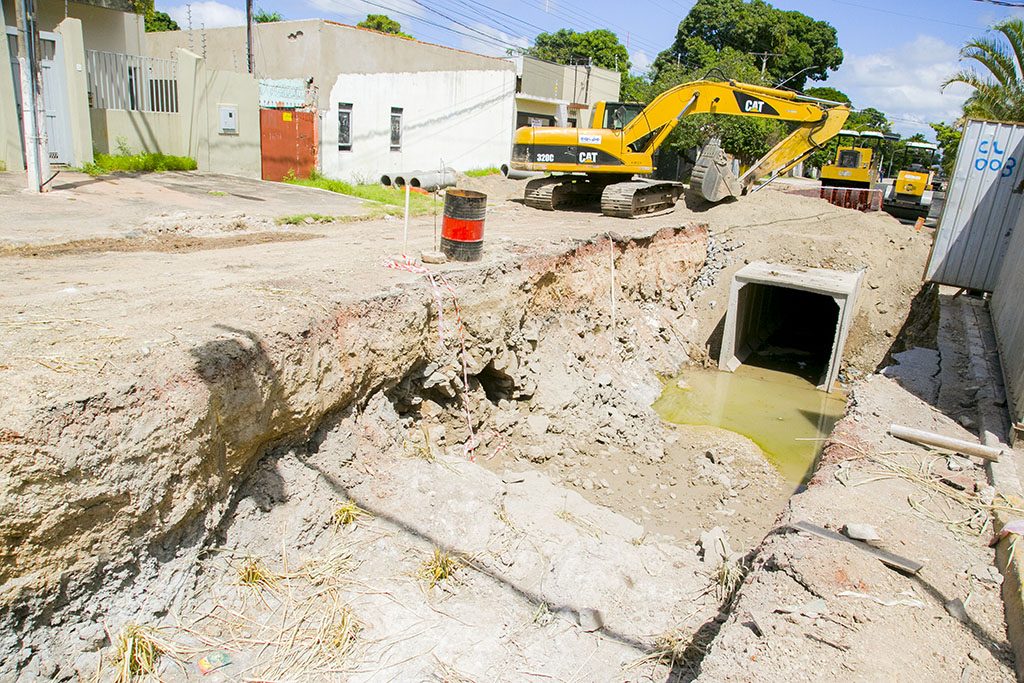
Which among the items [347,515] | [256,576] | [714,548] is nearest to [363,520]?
[347,515]

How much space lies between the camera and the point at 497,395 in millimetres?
8609

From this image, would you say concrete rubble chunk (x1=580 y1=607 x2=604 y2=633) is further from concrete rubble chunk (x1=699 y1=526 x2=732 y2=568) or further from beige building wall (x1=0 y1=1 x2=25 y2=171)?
beige building wall (x1=0 y1=1 x2=25 y2=171)

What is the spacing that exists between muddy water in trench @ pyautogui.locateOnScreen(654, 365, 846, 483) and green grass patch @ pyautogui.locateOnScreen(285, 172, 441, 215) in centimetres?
679

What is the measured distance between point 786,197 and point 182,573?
15399 millimetres

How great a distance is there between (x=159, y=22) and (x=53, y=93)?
32.0 meters

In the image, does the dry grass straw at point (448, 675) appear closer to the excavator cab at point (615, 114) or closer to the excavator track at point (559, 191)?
the excavator track at point (559, 191)

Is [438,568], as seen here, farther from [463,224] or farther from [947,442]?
[947,442]

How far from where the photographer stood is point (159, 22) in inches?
1567

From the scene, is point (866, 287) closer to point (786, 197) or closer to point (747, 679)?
point (786, 197)

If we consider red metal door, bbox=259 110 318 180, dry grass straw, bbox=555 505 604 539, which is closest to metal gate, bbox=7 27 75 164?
red metal door, bbox=259 110 318 180

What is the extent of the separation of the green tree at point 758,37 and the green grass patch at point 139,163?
130 feet

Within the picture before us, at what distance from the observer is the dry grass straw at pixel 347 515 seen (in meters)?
5.18

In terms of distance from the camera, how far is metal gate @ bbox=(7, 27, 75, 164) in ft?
43.0

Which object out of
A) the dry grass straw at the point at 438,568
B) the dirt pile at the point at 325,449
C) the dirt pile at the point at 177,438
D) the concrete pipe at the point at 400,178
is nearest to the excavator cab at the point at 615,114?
the dirt pile at the point at 325,449
